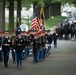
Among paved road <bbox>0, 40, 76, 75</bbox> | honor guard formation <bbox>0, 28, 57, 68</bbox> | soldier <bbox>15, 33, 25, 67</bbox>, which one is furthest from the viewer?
honor guard formation <bbox>0, 28, 57, 68</bbox>

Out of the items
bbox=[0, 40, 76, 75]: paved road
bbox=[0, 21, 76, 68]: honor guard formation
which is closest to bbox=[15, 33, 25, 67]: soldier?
bbox=[0, 21, 76, 68]: honor guard formation

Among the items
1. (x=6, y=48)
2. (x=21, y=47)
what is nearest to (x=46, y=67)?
(x=21, y=47)

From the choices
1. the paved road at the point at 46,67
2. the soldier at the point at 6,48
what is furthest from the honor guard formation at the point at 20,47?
the paved road at the point at 46,67

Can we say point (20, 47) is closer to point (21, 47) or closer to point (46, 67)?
point (21, 47)

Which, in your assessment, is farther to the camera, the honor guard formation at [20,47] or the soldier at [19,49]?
the honor guard formation at [20,47]

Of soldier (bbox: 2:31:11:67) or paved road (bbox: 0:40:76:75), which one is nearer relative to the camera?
paved road (bbox: 0:40:76:75)

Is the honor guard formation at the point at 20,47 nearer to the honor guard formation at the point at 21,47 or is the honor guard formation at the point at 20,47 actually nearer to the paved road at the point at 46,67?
the honor guard formation at the point at 21,47

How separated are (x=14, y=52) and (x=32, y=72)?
4088mm

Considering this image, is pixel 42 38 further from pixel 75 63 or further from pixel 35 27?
pixel 35 27

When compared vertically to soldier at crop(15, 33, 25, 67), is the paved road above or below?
below

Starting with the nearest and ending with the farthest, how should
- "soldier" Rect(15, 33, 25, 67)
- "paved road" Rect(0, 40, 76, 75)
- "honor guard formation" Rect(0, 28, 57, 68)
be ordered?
"paved road" Rect(0, 40, 76, 75) < "soldier" Rect(15, 33, 25, 67) < "honor guard formation" Rect(0, 28, 57, 68)

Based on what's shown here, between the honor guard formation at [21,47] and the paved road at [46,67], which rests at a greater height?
the honor guard formation at [21,47]

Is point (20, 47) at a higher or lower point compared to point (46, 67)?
higher

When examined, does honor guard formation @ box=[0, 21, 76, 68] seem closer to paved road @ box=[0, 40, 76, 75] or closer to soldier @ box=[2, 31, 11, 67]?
soldier @ box=[2, 31, 11, 67]
